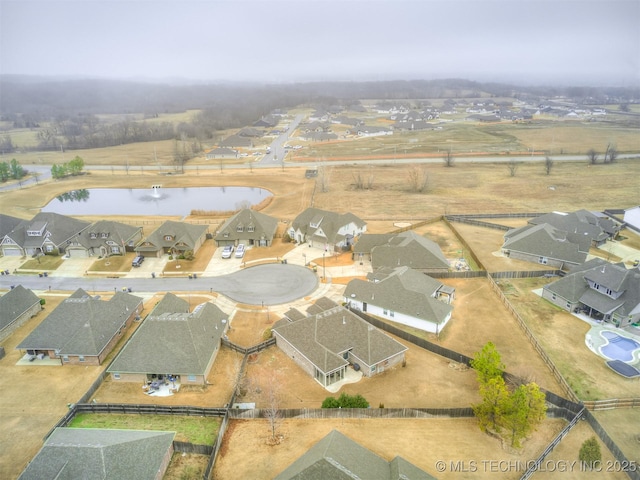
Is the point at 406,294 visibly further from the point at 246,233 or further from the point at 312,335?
the point at 246,233

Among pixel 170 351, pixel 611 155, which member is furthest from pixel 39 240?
pixel 611 155

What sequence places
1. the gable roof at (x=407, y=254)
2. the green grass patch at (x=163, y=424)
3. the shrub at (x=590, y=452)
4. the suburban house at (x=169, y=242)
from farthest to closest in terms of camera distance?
1. the suburban house at (x=169, y=242)
2. the gable roof at (x=407, y=254)
3. the green grass patch at (x=163, y=424)
4. the shrub at (x=590, y=452)

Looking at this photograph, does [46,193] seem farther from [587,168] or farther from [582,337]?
[587,168]

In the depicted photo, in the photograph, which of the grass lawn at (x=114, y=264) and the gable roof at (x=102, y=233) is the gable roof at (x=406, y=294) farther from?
the gable roof at (x=102, y=233)

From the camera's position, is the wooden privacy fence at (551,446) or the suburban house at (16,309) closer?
the wooden privacy fence at (551,446)

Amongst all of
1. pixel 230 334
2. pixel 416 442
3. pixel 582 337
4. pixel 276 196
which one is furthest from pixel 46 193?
pixel 582 337

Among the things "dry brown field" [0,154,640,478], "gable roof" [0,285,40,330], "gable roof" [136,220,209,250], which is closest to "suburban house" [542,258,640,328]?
"dry brown field" [0,154,640,478]

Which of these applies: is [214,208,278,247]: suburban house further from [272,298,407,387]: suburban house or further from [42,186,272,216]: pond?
[272,298,407,387]: suburban house

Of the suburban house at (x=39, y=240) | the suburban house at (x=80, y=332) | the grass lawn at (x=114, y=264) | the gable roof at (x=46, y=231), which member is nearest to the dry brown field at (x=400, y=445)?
the suburban house at (x=80, y=332)
